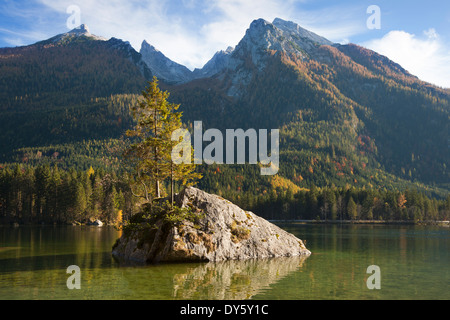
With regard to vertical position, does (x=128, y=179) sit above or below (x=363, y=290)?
above

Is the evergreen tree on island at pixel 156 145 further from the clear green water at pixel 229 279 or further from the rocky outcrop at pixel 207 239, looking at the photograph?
the clear green water at pixel 229 279

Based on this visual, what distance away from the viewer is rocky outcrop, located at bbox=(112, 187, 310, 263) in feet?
127

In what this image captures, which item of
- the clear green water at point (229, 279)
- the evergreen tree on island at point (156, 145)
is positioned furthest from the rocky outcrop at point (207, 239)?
the evergreen tree on island at point (156, 145)

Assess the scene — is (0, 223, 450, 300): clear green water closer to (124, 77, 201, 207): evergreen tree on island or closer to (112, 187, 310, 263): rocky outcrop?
(112, 187, 310, 263): rocky outcrop

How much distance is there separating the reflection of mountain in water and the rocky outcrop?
89.4 inches

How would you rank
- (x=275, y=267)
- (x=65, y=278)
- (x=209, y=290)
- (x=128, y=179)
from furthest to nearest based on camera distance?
1. (x=128, y=179)
2. (x=275, y=267)
3. (x=65, y=278)
4. (x=209, y=290)

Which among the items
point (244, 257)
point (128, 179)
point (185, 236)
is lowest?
point (244, 257)

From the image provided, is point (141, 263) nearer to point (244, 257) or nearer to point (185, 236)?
point (185, 236)

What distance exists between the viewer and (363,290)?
24781 millimetres

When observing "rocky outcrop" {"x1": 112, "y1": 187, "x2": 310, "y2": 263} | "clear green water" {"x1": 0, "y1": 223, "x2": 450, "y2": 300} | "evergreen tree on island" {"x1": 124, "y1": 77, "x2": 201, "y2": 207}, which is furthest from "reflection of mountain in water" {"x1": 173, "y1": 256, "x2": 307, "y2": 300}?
"evergreen tree on island" {"x1": 124, "y1": 77, "x2": 201, "y2": 207}

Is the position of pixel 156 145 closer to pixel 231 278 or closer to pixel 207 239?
pixel 207 239

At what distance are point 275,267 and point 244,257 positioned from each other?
271 inches

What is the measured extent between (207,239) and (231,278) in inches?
449
